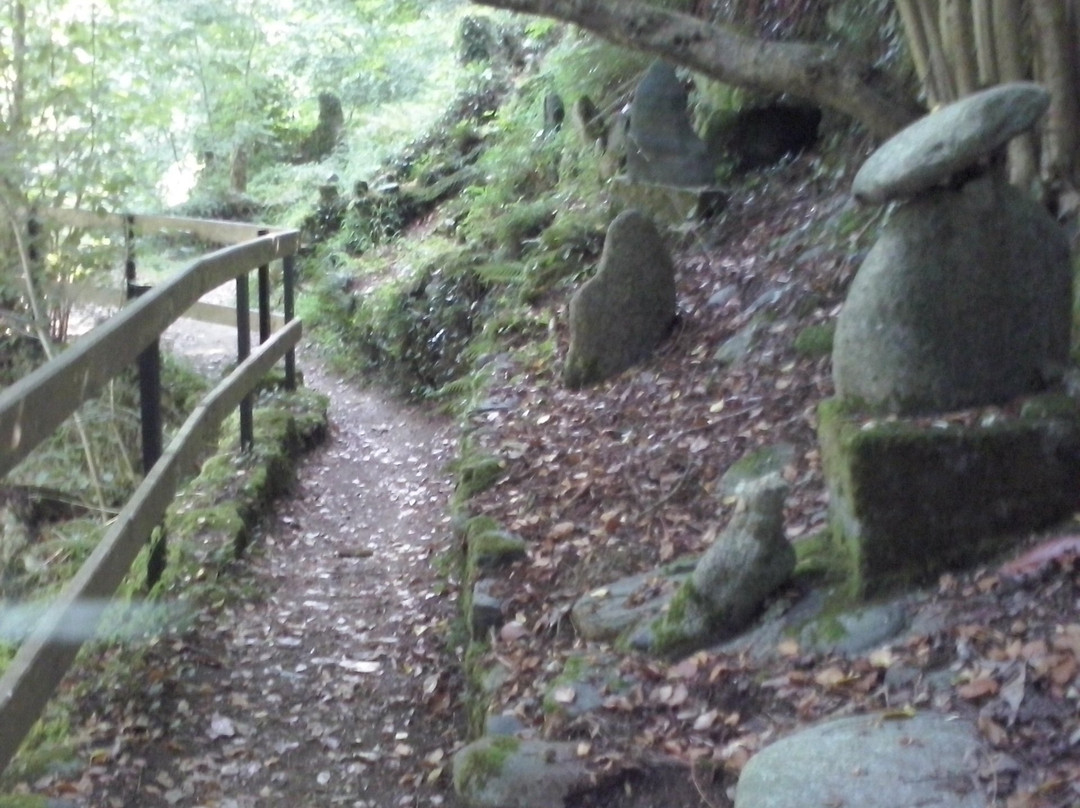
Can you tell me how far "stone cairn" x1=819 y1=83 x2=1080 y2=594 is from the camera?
4062mm

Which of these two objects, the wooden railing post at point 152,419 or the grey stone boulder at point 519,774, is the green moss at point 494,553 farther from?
the grey stone boulder at point 519,774

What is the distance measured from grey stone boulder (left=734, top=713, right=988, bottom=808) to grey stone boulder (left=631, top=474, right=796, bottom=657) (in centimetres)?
88

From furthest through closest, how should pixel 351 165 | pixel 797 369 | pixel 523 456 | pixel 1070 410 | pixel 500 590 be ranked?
pixel 351 165 → pixel 523 456 → pixel 797 369 → pixel 500 590 → pixel 1070 410

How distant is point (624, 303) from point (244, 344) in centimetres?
243

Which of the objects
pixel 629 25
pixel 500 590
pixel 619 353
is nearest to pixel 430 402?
pixel 619 353

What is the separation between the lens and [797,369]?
6520 mm

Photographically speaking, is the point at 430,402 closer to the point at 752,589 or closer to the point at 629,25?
the point at 629,25

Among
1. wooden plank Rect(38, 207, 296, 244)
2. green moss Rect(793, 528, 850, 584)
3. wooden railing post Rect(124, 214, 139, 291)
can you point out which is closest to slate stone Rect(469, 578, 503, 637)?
green moss Rect(793, 528, 850, 584)

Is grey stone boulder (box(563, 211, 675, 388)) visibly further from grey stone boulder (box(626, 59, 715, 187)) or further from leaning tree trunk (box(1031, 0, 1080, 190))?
leaning tree trunk (box(1031, 0, 1080, 190))

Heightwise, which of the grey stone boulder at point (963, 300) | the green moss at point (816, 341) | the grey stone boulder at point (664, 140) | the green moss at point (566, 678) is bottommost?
the green moss at point (566, 678)

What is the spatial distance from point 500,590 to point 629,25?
328 cm

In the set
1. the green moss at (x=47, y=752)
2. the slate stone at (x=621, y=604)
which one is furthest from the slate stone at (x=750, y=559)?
the green moss at (x=47, y=752)

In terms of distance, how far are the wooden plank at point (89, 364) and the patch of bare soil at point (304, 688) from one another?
1.25 metres

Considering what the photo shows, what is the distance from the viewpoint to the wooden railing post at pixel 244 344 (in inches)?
282
